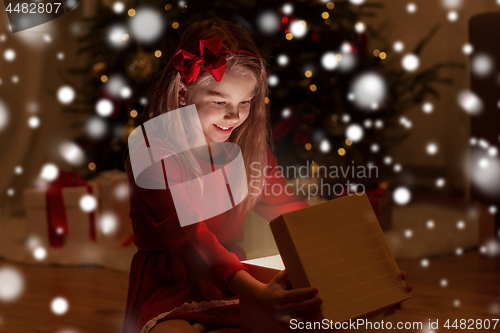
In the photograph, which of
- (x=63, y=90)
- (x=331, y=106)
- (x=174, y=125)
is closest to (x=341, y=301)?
(x=174, y=125)

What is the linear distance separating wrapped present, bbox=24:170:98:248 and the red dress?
0.92 metres

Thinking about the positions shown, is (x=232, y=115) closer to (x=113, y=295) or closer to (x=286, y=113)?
(x=113, y=295)

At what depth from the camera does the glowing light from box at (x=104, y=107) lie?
177 cm

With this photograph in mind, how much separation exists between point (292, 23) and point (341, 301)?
122 cm

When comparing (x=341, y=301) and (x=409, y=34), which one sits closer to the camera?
(x=341, y=301)

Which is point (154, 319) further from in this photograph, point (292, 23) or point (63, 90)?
point (63, 90)

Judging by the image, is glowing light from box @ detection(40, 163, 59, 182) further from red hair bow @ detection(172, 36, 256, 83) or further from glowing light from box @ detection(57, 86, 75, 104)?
red hair bow @ detection(172, 36, 256, 83)

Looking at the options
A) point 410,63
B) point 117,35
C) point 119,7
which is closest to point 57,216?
point 117,35

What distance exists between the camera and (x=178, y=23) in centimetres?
163

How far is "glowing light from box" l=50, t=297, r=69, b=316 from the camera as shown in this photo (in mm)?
1173

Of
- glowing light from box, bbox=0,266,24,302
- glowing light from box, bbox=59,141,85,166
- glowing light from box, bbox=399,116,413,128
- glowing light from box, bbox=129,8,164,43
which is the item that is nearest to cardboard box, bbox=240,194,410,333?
glowing light from box, bbox=0,266,24,302

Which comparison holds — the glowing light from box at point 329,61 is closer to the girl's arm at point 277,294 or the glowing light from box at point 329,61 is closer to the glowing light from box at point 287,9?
the glowing light from box at point 287,9

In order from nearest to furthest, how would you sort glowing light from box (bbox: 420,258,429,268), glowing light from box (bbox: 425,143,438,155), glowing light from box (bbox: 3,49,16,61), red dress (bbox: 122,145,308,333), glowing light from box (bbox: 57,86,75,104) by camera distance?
red dress (bbox: 122,145,308,333)
glowing light from box (bbox: 420,258,429,268)
glowing light from box (bbox: 57,86,75,104)
glowing light from box (bbox: 3,49,16,61)
glowing light from box (bbox: 425,143,438,155)

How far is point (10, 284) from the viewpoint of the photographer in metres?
1.38
